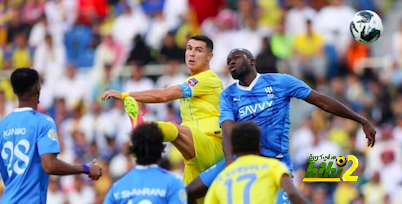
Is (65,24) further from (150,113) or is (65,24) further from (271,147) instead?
(271,147)

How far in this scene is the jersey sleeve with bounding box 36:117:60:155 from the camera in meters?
11.5

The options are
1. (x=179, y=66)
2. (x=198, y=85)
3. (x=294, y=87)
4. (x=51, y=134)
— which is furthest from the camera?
(x=179, y=66)

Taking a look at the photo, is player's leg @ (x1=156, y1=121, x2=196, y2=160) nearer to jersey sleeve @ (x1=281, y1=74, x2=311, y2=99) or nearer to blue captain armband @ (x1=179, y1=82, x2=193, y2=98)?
blue captain armband @ (x1=179, y1=82, x2=193, y2=98)

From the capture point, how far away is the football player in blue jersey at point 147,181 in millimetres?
10211

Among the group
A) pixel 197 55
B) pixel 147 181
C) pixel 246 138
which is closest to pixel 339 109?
pixel 197 55

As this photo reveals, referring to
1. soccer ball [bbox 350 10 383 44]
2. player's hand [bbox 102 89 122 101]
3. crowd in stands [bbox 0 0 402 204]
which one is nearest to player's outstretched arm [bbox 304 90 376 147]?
soccer ball [bbox 350 10 383 44]

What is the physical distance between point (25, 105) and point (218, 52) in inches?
432

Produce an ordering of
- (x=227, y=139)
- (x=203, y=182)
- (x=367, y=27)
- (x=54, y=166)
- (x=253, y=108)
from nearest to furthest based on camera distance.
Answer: (x=54, y=166) < (x=227, y=139) < (x=253, y=108) < (x=203, y=182) < (x=367, y=27)

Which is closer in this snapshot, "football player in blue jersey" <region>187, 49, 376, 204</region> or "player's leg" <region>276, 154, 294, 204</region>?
"player's leg" <region>276, 154, 294, 204</region>

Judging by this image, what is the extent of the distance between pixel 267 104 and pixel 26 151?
9.56ft

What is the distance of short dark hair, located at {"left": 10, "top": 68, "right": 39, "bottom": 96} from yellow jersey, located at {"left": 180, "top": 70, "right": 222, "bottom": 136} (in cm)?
242

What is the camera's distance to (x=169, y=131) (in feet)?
41.9

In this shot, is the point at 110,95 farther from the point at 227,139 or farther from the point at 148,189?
the point at 148,189

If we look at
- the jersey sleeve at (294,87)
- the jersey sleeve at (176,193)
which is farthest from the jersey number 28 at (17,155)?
the jersey sleeve at (294,87)
